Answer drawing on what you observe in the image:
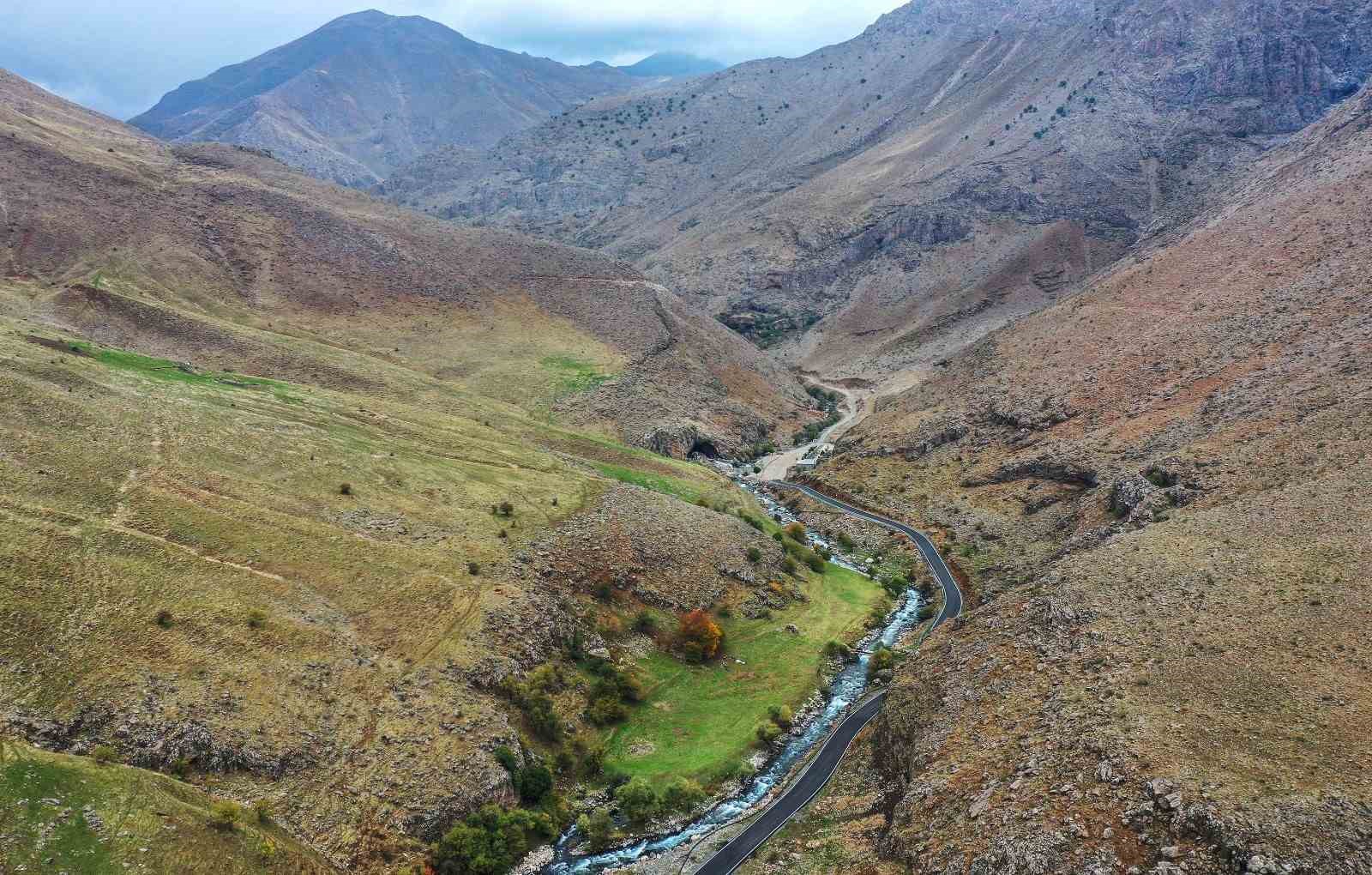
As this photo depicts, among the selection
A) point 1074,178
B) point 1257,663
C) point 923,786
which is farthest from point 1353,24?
point 923,786

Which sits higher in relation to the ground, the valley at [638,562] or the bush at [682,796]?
the valley at [638,562]

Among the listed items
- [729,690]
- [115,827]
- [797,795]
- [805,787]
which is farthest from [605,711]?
[115,827]

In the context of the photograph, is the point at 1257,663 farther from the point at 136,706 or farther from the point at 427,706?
the point at 136,706

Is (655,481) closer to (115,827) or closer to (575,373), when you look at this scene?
(575,373)

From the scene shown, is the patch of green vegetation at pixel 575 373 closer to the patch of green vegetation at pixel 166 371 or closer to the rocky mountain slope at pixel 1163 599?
the rocky mountain slope at pixel 1163 599

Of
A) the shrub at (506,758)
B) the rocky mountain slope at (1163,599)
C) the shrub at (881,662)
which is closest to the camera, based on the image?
the rocky mountain slope at (1163,599)

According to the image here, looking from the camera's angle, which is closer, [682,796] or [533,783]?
[533,783]

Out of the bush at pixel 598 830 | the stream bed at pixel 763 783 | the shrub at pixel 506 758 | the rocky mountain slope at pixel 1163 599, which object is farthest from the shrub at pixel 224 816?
the rocky mountain slope at pixel 1163 599
